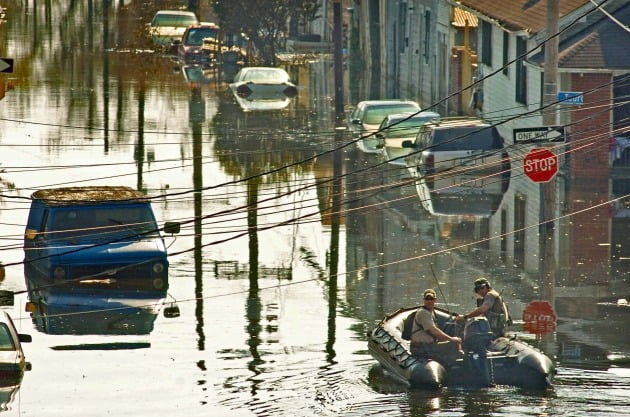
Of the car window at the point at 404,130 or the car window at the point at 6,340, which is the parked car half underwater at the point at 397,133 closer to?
the car window at the point at 404,130

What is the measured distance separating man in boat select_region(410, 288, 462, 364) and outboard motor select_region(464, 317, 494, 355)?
0.42 ft

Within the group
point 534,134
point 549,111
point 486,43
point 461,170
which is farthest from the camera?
point 486,43

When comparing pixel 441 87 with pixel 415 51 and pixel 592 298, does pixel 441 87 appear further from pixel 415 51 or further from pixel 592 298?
pixel 592 298

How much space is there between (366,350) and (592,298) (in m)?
4.65

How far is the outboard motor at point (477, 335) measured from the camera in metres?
19.8

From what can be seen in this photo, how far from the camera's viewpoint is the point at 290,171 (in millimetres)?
37938

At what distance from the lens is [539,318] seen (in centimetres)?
2322

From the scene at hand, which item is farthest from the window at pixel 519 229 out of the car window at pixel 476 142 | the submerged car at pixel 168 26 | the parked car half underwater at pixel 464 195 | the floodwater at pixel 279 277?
the submerged car at pixel 168 26

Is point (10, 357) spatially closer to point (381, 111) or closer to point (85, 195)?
point (85, 195)

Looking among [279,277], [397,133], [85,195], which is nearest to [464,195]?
[397,133]

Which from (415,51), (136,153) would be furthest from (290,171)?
(415,51)

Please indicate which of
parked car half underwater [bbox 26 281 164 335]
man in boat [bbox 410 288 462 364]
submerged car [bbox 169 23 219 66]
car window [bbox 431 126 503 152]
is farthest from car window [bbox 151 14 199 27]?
man in boat [bbox 410 288 462 364]

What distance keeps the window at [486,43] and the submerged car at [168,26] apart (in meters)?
29.2

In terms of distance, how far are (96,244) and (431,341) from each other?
8076 mm
